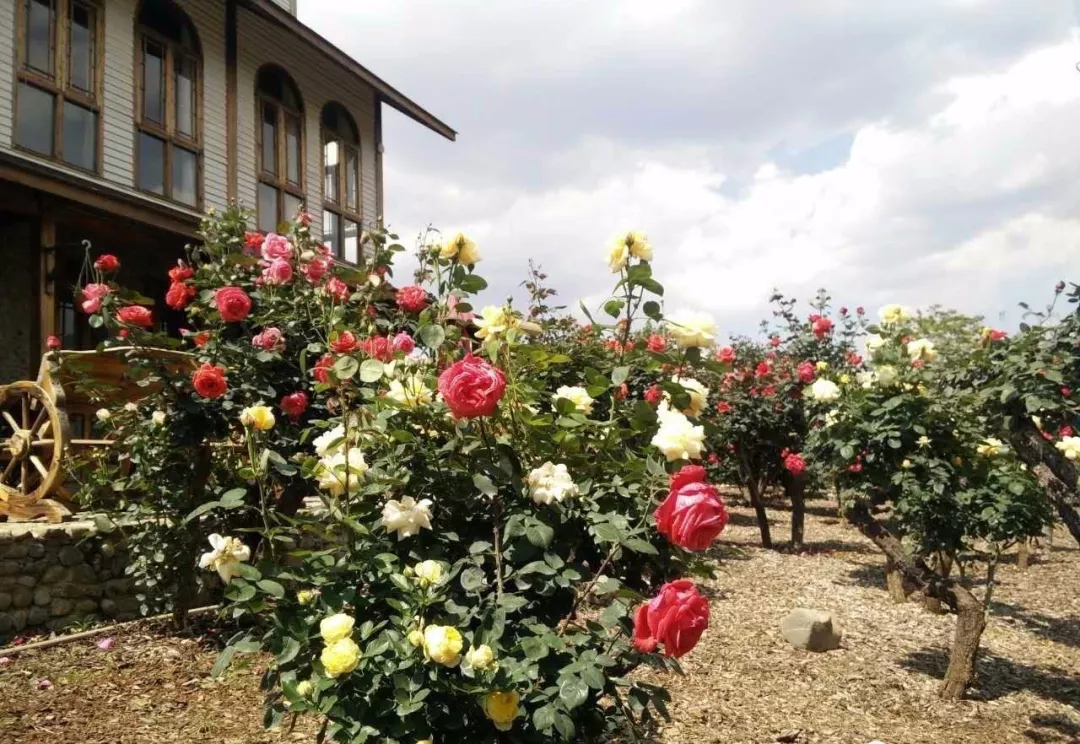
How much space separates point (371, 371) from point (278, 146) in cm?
1067

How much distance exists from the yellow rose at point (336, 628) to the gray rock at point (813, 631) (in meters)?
4.36

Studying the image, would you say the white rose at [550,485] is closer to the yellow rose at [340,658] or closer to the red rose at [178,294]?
the yellow rose at [340,658]

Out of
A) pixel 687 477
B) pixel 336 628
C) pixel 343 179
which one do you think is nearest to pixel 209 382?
pixel 336 628

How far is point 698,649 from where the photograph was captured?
16.9ft

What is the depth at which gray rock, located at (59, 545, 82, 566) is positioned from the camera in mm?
4688

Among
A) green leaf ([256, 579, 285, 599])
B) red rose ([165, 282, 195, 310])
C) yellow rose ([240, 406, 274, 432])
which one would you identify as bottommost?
green leaf ([256, 579, 285, 599])

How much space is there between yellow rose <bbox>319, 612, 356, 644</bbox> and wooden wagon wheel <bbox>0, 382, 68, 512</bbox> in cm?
393

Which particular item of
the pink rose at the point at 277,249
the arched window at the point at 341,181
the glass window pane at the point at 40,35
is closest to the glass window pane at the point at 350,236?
the arched window at the point at 341,181

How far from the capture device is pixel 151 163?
970cm

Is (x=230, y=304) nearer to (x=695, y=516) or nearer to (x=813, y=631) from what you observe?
(x=695, y=516)

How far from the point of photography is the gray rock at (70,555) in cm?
469

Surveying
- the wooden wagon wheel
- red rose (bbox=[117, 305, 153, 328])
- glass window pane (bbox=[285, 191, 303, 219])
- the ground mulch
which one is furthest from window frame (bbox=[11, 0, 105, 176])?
the ground mulch

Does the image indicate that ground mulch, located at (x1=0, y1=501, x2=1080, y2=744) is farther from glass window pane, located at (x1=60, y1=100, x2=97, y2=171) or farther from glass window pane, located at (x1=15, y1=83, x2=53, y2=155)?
glass window pane, located at (x1=60, y1=100, x2=97, y2=171)

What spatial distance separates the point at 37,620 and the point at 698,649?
13.1 ft
